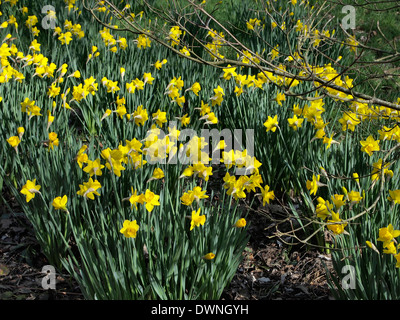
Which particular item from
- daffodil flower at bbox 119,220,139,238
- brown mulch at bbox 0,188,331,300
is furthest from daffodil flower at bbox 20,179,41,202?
daffodil flower at bbox 119,220,139,238

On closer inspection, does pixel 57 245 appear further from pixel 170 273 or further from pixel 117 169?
pixel 170 273

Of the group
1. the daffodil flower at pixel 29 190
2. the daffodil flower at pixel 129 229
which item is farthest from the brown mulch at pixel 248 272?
the daffodil flower at pixel 129 229

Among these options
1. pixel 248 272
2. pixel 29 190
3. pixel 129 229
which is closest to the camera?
pixel 129 229

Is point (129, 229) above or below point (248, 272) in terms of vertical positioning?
above

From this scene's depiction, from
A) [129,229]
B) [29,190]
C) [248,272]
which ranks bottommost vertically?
→ [248,272]

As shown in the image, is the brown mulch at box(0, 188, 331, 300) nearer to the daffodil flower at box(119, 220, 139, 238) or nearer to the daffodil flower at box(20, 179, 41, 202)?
the daffodil flower at box(20, 179, 41, 202)

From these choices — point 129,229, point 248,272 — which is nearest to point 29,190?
point 129,229

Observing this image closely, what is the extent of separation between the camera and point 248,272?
250 centimetres

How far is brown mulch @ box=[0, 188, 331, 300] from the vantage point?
89.0 inches

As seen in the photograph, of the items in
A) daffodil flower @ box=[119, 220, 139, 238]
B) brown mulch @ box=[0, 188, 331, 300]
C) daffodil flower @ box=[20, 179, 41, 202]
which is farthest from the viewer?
brown mulch @ box=[0, 188, 331, 300]

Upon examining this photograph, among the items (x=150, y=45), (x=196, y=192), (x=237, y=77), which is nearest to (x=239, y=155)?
(x=196, y=192)

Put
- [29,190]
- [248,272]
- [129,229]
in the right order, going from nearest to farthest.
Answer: [129,229] → [29,190] → [248,272]

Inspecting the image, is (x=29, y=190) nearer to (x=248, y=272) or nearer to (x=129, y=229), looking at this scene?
(x=129, y=229)

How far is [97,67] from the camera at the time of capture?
3.78m
